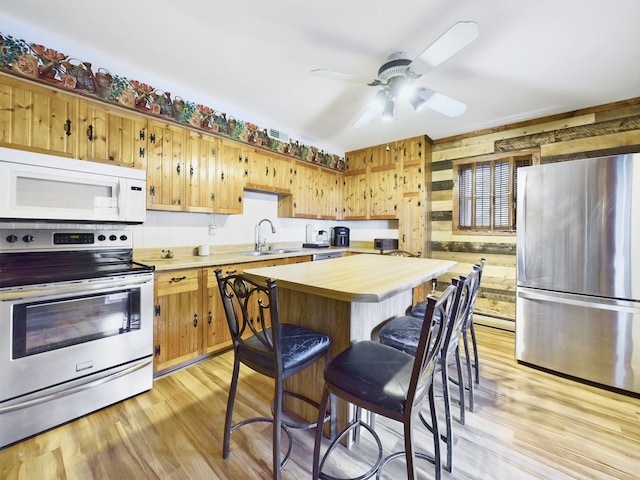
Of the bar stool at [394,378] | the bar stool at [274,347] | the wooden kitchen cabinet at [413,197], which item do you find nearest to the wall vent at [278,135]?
the wooden kitchen cabinet at [413,197]

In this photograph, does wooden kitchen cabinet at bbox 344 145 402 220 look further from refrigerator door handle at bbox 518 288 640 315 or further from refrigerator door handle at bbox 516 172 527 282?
refrigerator door handle at bbox 518 288 640 315

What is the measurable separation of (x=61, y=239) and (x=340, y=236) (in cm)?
366

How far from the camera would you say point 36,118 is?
195cm

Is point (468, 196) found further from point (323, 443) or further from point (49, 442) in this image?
point (49, 442)

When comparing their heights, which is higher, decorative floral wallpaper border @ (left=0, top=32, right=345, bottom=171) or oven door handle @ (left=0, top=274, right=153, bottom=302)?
decorative floral wallpaper border @ (left=0, top=32, right=345, bottom=171)

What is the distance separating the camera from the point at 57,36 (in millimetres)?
2016

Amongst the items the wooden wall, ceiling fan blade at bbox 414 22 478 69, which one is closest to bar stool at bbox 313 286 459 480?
ceiling fan blade at bbox 414 22 478 69

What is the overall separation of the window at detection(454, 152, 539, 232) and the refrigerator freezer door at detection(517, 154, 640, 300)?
1.09m

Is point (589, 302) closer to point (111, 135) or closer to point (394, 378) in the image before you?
point (394, 378)

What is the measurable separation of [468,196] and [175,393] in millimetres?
4042

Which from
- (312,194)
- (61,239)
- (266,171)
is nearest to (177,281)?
(61,239)

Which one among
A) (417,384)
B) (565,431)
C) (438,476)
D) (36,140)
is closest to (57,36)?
(36,140)

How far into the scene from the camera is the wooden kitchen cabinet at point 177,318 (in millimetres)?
2248

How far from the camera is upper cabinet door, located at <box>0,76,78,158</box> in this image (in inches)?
72.6
